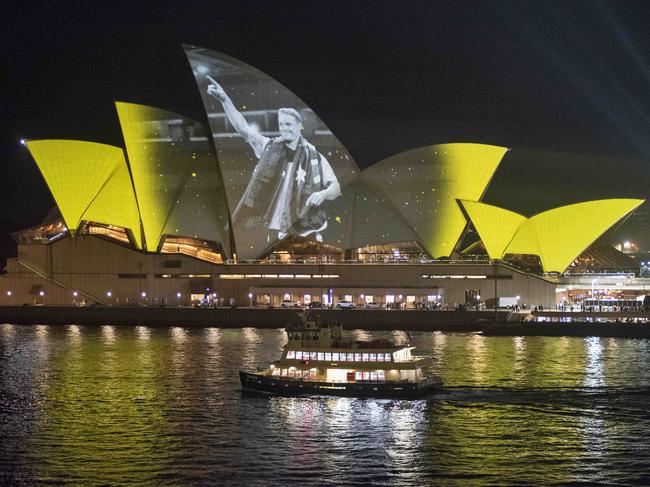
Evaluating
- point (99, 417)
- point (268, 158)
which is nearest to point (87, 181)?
point (268, 158)

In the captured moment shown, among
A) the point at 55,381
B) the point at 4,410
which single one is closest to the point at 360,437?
the point at 4,410

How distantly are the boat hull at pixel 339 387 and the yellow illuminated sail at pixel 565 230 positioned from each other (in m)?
27.3

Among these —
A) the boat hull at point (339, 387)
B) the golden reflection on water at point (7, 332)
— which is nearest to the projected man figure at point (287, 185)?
the golden reflection on water at point (7, 332)

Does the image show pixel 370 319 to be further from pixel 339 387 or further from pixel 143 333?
pixel 339 387

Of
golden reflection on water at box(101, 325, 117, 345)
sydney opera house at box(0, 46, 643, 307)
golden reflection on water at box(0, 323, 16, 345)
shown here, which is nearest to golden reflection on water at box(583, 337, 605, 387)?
sydney opera house at box(0, 46, 643, 307)

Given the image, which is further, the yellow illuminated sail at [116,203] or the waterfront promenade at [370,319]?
the yellow illuminated sail at [116,203]

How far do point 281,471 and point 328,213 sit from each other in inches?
1482

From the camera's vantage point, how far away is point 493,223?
54250mm

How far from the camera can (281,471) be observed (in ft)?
64.2

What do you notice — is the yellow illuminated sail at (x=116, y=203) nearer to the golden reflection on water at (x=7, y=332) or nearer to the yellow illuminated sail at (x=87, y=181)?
the yellow illuminated sail at (x=87, y=181)

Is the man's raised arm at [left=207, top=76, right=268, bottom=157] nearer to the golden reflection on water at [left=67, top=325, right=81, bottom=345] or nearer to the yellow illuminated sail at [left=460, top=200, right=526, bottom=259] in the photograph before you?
the yellow illuminated sail at [left=460, top=200, right=526, bottom=259]

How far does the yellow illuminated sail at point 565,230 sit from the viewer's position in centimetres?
5250

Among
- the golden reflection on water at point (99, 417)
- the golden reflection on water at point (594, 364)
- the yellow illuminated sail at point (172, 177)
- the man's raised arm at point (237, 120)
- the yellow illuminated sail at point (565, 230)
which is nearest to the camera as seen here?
the golden reflection on water at point (99, 417)

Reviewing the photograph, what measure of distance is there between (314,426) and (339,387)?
4.05 metres
